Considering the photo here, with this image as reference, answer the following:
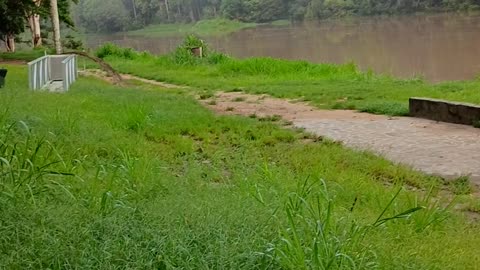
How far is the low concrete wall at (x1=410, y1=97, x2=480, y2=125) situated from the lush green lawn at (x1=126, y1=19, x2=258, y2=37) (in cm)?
4731

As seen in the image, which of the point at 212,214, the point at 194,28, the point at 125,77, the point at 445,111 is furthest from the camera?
the point at 194,28

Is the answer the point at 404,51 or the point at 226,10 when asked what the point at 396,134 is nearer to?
the point at 404,51

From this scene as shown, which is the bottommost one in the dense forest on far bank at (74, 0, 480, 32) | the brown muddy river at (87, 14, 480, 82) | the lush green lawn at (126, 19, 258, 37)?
the brown muddy river at (87, 14, 480, 82)

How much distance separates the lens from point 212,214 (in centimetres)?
296

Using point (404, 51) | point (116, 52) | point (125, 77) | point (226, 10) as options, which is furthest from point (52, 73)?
point (226, 10)

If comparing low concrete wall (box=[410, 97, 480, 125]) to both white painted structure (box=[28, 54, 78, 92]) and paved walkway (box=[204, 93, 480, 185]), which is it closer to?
paved walkway (box=[204, 93, 480, 185])

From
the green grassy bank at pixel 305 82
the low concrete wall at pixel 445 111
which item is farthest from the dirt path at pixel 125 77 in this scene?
the low concrete wall at pixel 445 111

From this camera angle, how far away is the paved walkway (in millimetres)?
5344

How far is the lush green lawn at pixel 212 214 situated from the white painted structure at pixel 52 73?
5.99m

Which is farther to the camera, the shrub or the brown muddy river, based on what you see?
the shrub

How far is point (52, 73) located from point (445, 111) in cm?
846

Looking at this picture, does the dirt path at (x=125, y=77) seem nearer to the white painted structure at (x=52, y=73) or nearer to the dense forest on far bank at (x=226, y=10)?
the white painted structure at (x=52, y=73)

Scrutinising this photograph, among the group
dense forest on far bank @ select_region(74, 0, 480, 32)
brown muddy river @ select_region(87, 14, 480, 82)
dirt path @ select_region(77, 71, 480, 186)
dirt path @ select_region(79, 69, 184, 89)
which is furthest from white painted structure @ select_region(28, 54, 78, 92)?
dense forest on far bank @ select_region(74, 0, 480, 32)

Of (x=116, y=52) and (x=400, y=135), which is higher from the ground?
(x=116, y=52)
